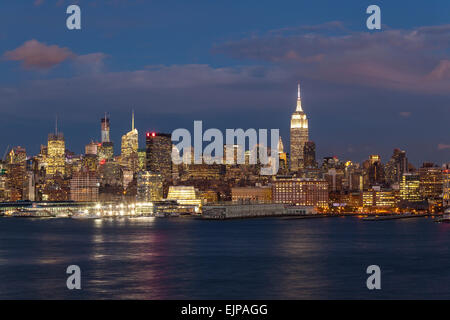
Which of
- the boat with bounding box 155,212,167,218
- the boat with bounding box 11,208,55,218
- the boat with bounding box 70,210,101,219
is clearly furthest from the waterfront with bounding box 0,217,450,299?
the boat with bounding box 11,208,55,218

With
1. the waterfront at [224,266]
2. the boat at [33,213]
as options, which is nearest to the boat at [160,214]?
the boat at [33,213]

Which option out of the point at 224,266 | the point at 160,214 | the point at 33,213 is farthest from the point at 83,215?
the point at 224,266

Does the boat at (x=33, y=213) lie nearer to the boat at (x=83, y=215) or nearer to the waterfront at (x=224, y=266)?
the boat at (x=83, y=215)

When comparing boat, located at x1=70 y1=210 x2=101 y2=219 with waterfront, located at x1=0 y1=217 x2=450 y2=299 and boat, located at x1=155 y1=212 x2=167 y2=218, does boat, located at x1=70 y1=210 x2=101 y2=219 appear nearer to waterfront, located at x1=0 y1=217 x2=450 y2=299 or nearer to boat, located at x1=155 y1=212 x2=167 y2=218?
boat, located at x1=155 y1=212 x2=167 y2=218

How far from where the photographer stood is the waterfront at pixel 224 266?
47688 mm

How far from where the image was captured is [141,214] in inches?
7121

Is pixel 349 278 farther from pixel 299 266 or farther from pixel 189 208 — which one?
pixel 189 208

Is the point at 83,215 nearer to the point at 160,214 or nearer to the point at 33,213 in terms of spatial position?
the point at 33,213

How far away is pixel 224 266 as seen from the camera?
202 ft

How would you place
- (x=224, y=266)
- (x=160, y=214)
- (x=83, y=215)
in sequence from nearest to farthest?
(x=224, y=266), (x=83, y=215), (x=160, y=214)

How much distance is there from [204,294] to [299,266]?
51.3 ft
